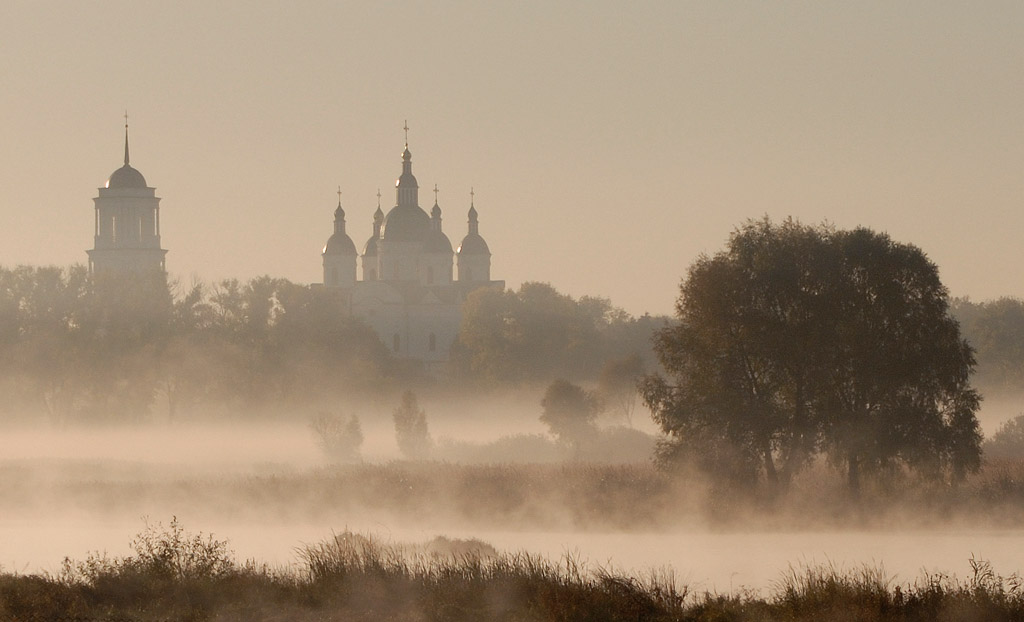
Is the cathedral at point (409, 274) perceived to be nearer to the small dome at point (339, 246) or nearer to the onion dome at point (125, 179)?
the small dome at point (339, 246)

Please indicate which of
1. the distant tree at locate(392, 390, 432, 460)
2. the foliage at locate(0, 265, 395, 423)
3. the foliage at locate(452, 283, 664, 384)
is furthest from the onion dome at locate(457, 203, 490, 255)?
the distant tree at locate(392, 390, 432, 460)

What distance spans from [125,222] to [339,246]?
69.8 ft

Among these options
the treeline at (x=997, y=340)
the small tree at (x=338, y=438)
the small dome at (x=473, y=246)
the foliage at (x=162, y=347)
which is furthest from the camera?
the small dome at (x=473, y=246)

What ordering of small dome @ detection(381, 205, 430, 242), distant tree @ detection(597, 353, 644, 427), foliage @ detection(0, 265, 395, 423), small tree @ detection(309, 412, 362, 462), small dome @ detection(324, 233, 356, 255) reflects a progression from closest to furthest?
small tree @ detection(309, 412, 362, 462), distant tree @ detection(597, 353, 644, 427), foliage @ detection(0, 265, 395, 423), small dome @ detection(381, 205, 430, 242), small dome @ detection(324, 233, 356, 255)

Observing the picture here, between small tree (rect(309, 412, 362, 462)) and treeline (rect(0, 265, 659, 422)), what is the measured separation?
598 inches

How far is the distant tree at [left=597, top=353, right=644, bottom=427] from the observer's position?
65.7 m

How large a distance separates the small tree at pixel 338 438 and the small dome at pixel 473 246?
103 meters

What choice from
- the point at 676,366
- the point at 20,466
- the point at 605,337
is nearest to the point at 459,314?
the point at 605,337

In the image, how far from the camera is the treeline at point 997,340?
8656 centimetres

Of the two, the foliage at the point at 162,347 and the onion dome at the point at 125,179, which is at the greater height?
the onion dome at the point at 125,179

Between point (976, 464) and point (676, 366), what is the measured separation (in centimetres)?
704

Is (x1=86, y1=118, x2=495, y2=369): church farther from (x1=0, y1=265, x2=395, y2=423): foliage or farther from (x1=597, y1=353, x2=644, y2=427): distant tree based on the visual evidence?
(x1=597, y1=353, x2=644, y2=427): distant tree

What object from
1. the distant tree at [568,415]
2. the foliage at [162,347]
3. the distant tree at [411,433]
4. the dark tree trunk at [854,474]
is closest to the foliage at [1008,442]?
the dark tree trunk at [854,474]

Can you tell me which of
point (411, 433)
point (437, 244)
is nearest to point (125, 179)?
point (437, 244)
